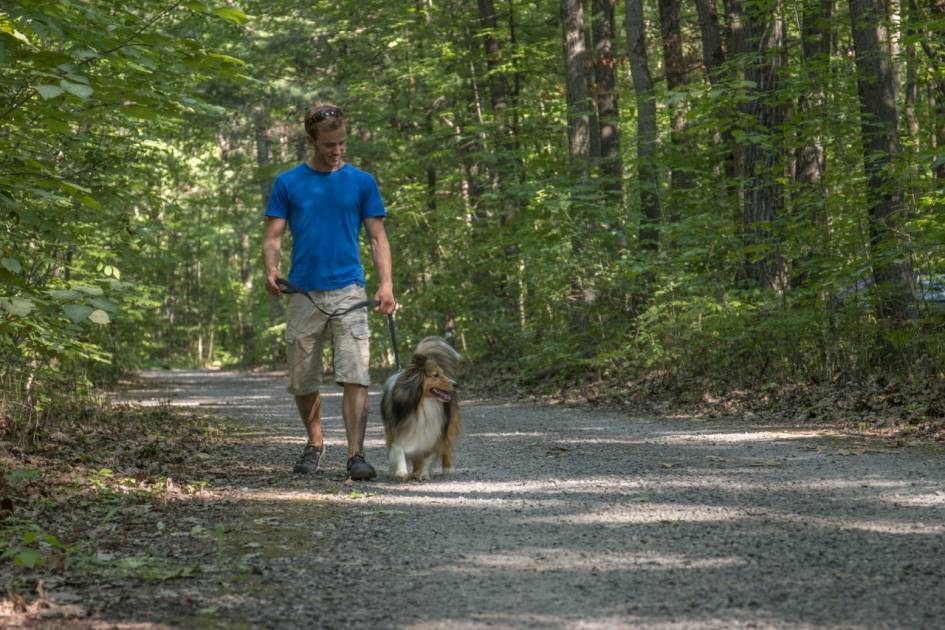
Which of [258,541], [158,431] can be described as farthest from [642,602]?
[158,431]

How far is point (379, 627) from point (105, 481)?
160 inches

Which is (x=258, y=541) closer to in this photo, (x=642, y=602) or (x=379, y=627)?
(x=379, y=627)

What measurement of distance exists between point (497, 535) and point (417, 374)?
229 cm

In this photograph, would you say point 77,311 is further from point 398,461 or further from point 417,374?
point 398,461

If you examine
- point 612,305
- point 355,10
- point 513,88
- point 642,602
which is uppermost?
point 355,10

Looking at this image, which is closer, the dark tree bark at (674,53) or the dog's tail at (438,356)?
the dog's tail at (438,356)

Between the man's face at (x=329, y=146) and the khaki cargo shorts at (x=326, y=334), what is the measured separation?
3.05 feet

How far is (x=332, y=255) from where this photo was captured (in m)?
7.37

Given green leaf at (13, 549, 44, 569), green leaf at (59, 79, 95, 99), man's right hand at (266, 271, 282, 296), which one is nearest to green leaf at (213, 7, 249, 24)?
Answer: green leaf at (59, 79, 95, 99)

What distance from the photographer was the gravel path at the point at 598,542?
12.2ft

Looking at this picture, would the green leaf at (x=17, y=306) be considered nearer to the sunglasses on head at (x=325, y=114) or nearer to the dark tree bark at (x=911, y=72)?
the sunglasses on head at (x=325, y=114)

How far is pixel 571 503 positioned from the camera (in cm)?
598

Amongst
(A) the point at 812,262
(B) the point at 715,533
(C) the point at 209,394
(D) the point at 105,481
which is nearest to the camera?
(B) the point at 715,533

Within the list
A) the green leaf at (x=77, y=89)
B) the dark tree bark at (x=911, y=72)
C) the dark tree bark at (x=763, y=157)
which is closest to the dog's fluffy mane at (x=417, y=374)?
the green leaf at (x=77, y=89)
